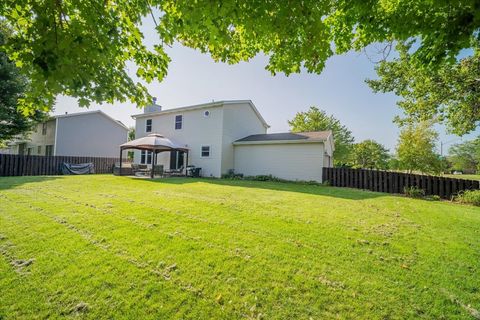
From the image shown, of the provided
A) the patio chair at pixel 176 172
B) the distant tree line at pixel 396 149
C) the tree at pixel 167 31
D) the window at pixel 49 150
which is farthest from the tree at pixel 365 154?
the window at pixel 49 150

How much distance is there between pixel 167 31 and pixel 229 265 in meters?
3.85

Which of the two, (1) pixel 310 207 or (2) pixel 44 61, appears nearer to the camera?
(2) pixel 44 61

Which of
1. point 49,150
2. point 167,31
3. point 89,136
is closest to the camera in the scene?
point 167,31

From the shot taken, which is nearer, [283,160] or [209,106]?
[283,160]

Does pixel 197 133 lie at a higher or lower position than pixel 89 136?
higher

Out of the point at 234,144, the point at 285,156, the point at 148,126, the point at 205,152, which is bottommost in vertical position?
the point at 285,156

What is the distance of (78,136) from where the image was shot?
2100 centimetres

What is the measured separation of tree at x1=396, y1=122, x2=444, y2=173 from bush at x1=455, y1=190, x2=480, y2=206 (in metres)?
5.35

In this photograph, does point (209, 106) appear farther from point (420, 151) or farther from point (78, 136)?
point (420, 151)

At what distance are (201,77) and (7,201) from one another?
772 cm

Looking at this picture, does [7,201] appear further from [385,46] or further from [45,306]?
[385,46]

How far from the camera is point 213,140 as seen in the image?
17.3m

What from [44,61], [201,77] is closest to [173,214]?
[44,61]

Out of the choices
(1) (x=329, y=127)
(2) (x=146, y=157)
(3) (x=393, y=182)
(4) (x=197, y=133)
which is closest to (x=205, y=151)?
(4) (x=197, y=133)
